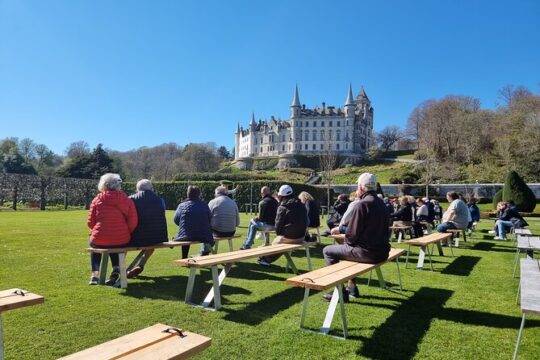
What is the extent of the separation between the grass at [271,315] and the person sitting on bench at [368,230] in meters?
0.82

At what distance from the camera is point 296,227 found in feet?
26.4

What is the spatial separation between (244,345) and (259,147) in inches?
4341

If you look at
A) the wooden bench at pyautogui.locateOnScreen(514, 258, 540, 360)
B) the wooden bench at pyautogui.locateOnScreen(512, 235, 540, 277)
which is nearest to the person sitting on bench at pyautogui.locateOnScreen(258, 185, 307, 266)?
the wooden bench at pyautogui.locateOnScreen(514, 258, 540, 360)

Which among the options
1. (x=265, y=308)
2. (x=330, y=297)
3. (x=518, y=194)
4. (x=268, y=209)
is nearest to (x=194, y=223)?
(x=265, y=308)

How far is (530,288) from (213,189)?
33.2 meters

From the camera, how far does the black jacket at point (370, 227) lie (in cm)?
542

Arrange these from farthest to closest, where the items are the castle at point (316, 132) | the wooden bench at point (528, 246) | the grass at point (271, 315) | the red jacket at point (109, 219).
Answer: the castle at point (316, 132) < the wooden bench at point (528, 246) < the red jacket at point (109, 219) < the grass at point (271, 315)

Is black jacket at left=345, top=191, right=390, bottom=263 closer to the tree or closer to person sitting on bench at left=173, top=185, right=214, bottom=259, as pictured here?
person sitting on bench at left=173, top=185, right=214, bottom=259

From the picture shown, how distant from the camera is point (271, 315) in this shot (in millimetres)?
5219

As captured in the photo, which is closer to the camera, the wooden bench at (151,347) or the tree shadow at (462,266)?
the wooden bench at (151,347)

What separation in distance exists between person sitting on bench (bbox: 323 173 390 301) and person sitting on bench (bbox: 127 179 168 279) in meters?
3.62

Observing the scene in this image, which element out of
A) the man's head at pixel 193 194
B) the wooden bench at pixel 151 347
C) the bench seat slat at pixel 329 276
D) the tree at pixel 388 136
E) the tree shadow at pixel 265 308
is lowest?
the tree shadow at pixel 265 308

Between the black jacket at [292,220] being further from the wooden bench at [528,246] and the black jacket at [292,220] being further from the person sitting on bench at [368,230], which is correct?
the wooden bench at [528,246]

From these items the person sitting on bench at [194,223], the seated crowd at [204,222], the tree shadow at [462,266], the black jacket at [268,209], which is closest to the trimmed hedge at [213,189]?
the black jacket at [268,209]
